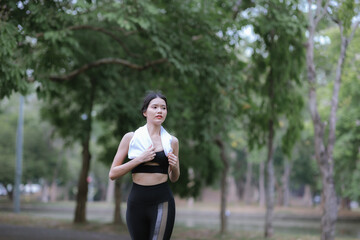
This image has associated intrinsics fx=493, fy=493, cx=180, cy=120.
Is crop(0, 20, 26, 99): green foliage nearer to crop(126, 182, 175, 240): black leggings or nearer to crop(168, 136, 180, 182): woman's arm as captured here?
crop(168, 136, 180, 182): woman's arm

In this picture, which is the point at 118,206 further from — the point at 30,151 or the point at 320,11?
the point at 30,151

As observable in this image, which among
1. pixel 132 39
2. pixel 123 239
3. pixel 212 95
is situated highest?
pixel 132 39

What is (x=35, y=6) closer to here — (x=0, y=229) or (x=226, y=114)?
(x=226, y=114)

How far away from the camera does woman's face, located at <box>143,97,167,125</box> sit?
4.01 metres

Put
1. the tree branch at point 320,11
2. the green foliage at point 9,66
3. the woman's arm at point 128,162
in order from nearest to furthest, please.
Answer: the woman's arm at point 128,162
the green foliage at point 9,66
the tree branch at point 320,11

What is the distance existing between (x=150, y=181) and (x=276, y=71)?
10253 millimetres

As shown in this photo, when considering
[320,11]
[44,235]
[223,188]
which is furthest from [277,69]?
[44,235]

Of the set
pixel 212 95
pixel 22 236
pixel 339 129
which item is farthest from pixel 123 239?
pixel 339 129

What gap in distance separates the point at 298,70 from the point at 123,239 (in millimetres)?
7144

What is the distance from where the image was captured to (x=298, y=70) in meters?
13.5

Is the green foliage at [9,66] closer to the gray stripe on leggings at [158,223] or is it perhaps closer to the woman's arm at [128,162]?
the woman's arm at [128,162]

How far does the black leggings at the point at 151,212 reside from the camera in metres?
3.91

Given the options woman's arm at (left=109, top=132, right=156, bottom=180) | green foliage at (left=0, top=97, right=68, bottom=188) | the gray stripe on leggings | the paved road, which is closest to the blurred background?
the paved road

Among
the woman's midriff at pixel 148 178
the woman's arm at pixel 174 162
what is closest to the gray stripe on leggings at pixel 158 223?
the woman's midriff at pixel 148 178
